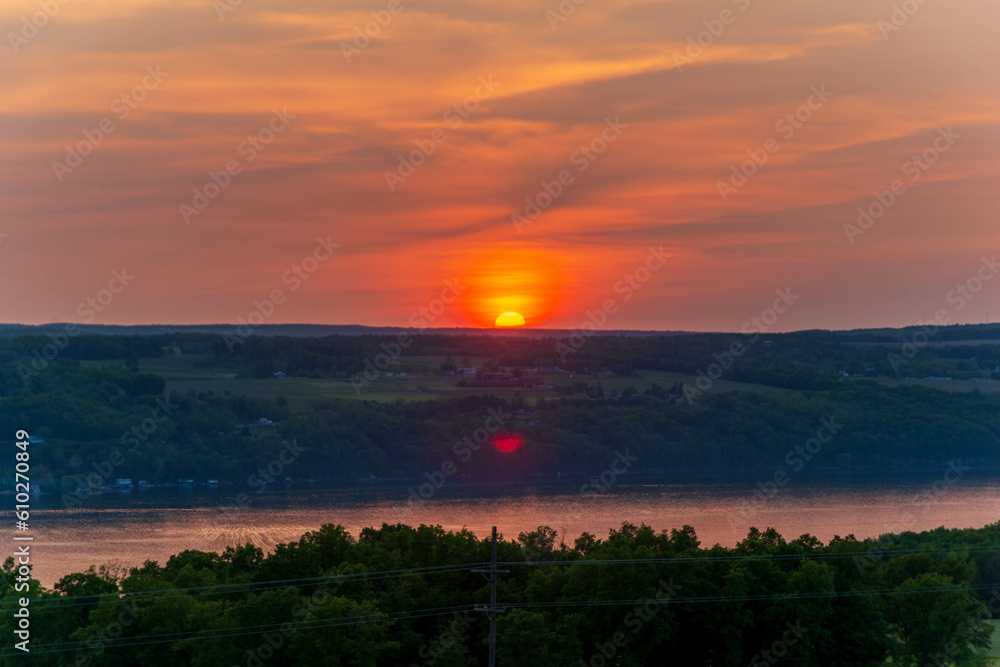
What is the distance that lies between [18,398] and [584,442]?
43.3 metres

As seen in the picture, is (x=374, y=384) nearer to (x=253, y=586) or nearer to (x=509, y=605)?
(x=253, y=586)

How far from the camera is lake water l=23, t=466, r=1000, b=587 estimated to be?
162ft

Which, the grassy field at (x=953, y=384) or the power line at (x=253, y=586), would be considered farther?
the grassy field at (x=953, y=384)

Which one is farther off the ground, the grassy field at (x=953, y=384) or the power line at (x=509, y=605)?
the grassy field at (x=953, y=384)

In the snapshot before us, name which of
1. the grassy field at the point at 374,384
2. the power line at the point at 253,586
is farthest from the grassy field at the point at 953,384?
the power line at the point at 253,586

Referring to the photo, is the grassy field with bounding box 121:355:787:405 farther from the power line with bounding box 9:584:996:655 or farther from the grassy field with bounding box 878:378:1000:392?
the power line with bounding box 9:584:996:655

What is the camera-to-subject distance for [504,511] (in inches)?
2347

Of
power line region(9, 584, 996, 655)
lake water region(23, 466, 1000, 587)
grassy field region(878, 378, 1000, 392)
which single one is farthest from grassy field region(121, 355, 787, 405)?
power line region(9, 584, 996, 655)

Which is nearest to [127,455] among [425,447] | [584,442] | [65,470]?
[65,470]

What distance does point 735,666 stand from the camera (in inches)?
962

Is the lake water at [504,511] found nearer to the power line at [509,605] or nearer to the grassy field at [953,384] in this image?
the power line at [509,605]

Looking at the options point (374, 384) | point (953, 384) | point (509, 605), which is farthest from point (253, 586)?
point (953, 384)

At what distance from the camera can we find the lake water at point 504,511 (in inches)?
1948

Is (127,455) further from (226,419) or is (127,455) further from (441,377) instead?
(441,377)
